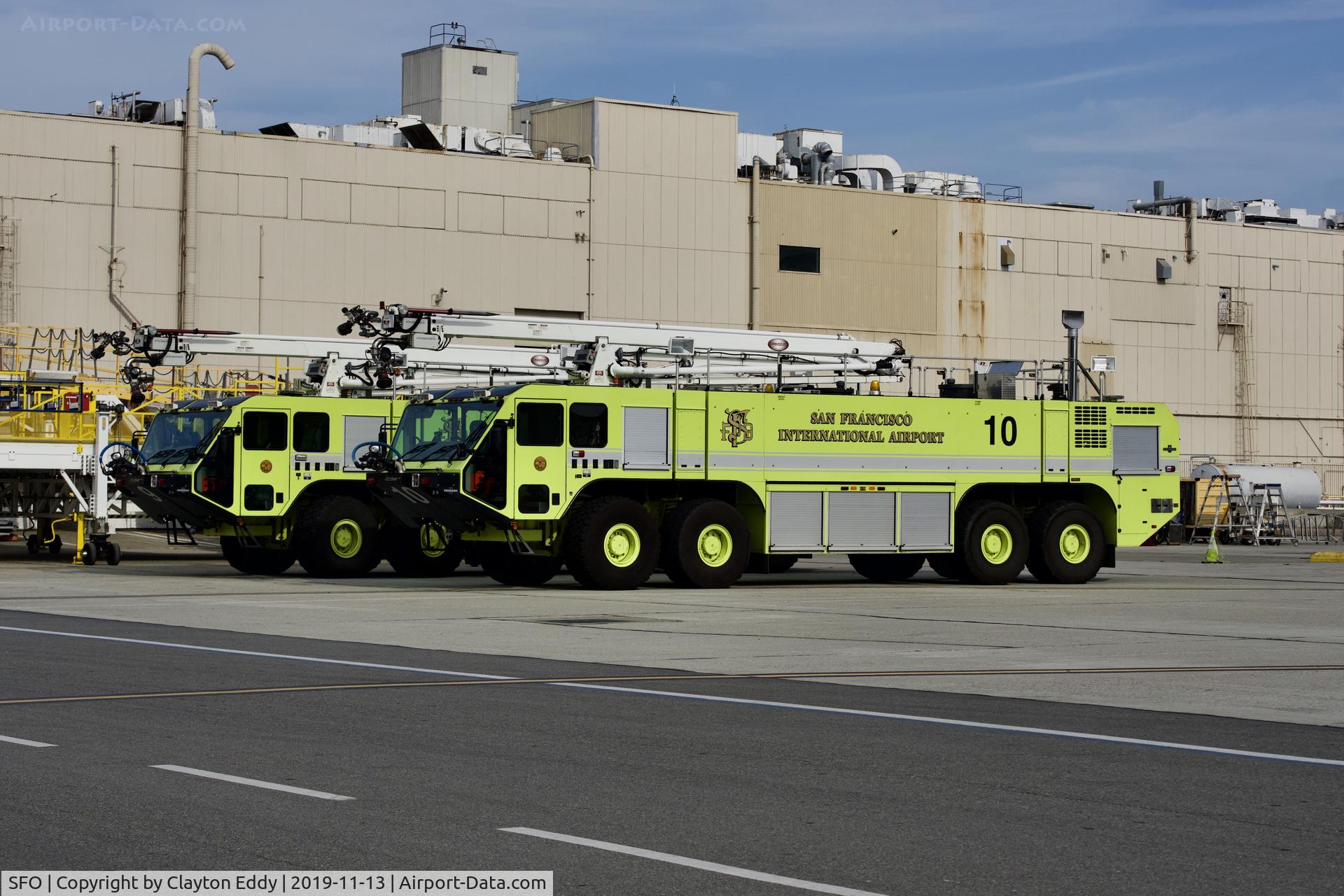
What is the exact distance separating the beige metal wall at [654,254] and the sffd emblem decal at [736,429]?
966 inches

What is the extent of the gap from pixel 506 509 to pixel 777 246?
31675 millimetres

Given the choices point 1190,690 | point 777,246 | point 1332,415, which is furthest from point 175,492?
point 1332,415

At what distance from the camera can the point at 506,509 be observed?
24828 mm

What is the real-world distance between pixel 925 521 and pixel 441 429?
7.60 meters

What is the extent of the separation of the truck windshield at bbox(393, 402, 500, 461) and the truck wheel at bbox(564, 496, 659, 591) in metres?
1.81

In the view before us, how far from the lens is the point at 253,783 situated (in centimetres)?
870

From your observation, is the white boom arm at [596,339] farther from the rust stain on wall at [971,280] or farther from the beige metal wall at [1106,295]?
the rust stain on wall at [971,280]

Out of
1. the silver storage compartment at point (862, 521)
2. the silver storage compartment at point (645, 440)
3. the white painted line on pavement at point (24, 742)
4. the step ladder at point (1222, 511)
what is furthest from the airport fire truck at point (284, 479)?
the step ladder at point (1222, 511)

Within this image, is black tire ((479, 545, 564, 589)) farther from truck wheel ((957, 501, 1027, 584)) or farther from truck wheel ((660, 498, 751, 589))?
truck wheel ((957, 501, 1027, 584))

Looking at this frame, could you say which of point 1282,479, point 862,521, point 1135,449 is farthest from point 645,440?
point 1282,479

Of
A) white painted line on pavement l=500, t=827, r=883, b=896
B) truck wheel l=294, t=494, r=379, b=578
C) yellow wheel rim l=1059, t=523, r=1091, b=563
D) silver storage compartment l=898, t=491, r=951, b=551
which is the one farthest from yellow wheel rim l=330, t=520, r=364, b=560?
white painted line on pavement l=500, t=827, r=883, b=896

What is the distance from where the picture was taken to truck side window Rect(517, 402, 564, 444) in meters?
25.0

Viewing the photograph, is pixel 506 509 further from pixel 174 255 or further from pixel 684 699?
pixel 174 255

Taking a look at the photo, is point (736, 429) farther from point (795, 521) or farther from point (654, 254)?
point (654, 254)
